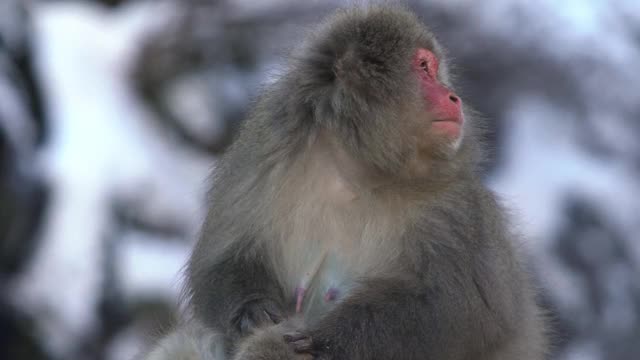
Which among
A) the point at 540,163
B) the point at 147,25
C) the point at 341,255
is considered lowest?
the point at 540,163

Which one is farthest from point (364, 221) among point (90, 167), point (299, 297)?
point (90, 167)

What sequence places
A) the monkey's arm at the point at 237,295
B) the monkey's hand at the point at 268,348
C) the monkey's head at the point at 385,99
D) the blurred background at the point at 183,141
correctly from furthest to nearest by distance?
1. the blurred background at the point at 183,141
2. the monkey's arm at the point at 237,295
3. the monkey's head at the point at 385,99
4. the monkey's hand at the point at 268,348

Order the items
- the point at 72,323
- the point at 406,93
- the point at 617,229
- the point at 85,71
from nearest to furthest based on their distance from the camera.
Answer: the point at 406,93 → the point at 72,323 → the point at 617,229 → the point at 85,71

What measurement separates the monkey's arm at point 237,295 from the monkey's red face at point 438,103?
632 mm

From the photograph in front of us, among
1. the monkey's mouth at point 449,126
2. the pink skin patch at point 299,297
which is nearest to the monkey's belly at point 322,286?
the pink skin patch at point 299,297

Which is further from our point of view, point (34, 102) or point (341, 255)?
point (34, 102)

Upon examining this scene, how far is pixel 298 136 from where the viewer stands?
149 inches

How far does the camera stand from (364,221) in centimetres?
377

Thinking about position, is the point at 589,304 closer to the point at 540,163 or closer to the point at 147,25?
the point at 540,163

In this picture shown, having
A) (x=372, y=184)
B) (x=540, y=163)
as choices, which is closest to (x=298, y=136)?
(x=372, y=184)

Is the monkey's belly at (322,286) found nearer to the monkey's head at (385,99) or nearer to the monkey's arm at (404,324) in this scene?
the monkey's arm at (404,324)

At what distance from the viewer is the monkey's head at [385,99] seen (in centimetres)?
368

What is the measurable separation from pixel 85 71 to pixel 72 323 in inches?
67.2

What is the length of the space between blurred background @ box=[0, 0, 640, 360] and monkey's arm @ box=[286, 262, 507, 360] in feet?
10.7
